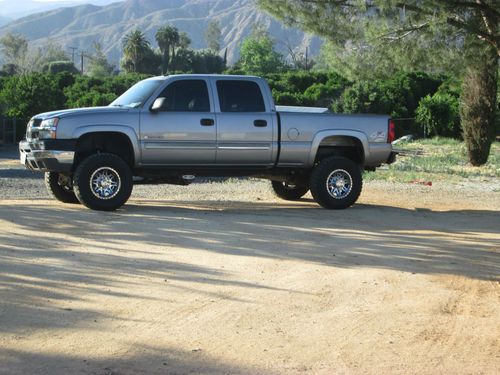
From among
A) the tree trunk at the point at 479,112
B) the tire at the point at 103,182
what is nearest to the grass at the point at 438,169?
the tree trunk at the point at 479,112

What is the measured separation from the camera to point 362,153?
13664mm

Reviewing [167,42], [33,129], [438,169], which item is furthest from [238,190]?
[167,42]

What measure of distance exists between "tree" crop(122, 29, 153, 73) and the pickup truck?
10818cm

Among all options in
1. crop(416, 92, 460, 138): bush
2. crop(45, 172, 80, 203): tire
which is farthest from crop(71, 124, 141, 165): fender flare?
A: crop(416, 92, 460, 138): bush

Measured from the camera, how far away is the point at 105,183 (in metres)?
12.1

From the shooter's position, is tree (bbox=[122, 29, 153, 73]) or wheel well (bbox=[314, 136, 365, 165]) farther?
tree (bbox=[122, 29, 153, 73])

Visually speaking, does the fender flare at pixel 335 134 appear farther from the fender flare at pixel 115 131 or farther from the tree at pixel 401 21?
the tree at pixel 401 21

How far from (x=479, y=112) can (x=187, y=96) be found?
51.0 feet

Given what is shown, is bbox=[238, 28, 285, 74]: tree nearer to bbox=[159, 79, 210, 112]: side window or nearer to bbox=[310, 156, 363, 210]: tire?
bbox=[310, 156, 363, 210]: tire

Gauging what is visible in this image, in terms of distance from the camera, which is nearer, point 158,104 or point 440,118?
point 158,104

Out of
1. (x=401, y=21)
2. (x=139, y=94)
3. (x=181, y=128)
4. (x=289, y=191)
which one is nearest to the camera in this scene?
(x=181, y=128)

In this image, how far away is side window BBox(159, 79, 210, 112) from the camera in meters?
12.5

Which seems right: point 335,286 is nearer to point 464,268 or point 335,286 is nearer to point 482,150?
point 464,268

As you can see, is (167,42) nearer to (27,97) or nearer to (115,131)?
(27,97)
